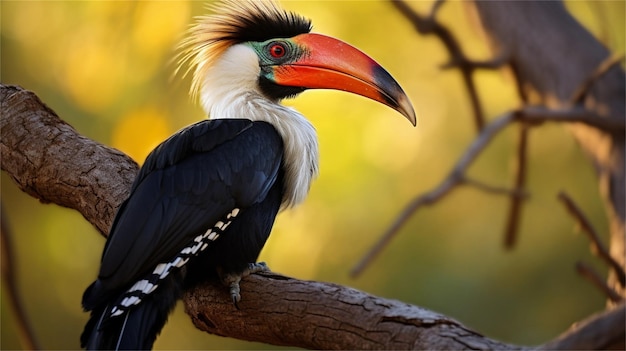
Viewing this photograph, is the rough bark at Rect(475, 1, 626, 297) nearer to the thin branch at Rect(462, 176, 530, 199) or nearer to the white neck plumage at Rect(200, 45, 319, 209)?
the thin branch at Rect(462, 176, 530, 199)

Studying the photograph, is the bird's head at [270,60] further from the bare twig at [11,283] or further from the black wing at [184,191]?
the bare twig at [11,283]

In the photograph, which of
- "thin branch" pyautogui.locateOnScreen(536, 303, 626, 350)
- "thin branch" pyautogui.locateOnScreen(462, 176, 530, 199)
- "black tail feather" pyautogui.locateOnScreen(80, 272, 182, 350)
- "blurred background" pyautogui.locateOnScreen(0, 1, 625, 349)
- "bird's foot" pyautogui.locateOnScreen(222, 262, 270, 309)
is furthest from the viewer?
"blurred background" pyautogui.locateOnScreen(0, 1, 625, 349)

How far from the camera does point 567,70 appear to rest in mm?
3893

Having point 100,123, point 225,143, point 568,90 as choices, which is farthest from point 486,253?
point 225,143

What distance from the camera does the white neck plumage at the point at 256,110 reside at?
9.31ft

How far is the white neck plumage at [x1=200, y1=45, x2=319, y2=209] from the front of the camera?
9.31ft

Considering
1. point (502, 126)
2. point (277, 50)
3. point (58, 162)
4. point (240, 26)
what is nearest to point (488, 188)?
point (502, 126)

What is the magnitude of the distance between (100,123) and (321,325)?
3.08 m

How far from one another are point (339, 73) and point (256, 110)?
0.30 metres

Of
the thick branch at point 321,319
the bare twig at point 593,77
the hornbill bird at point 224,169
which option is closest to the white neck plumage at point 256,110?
the hornbill bird at point 224,169

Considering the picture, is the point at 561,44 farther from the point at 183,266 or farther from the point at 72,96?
the point at 72,96

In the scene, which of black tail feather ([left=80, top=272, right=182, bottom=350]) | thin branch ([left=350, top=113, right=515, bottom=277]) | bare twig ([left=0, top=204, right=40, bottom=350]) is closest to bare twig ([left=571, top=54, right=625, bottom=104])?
thin branch ([left=350, top=113, right=515, bottom=277])

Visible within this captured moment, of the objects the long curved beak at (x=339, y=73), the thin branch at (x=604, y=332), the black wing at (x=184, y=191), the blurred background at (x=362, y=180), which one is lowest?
the blurred background at (x=362, y=180)

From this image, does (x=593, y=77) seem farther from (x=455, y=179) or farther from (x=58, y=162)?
(x=58, y=162)
